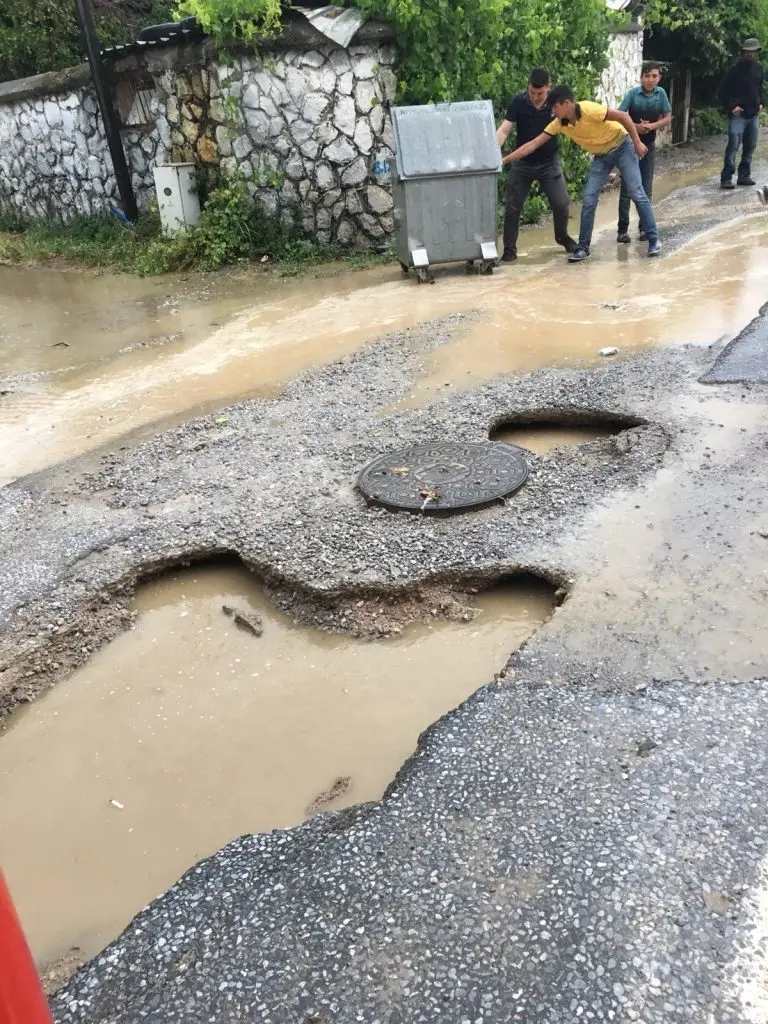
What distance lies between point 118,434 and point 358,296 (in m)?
3.61

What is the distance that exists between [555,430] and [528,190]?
503 centimetres

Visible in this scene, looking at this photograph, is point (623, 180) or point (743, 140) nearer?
point (623, 180)

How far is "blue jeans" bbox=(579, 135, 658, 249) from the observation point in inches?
322

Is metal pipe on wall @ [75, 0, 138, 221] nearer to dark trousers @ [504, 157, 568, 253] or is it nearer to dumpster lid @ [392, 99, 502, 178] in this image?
dumpster lid @ [392, 99, 502, 178]

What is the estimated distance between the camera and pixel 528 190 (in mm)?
8695

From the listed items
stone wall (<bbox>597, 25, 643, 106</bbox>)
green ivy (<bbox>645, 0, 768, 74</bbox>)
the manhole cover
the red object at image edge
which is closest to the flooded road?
the manhole cover

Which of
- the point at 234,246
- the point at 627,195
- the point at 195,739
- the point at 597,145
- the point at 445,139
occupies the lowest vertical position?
the point at 195,739

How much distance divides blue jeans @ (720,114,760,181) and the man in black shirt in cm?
384

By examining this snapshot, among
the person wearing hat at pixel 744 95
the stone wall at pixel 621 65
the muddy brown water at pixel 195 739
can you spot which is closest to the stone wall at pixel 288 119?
the person wearing hat at pixel 744 95

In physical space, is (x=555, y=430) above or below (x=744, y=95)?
below

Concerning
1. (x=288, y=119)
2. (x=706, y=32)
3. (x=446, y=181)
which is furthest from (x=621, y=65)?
(x=446, y=181)

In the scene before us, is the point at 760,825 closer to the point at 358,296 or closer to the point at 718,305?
the point at 718,305

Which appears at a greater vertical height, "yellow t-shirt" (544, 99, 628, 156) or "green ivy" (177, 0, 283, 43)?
"green ivy" (177, 0, 283, 43)

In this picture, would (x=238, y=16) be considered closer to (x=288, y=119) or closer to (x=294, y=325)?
(x=288, y=119)
